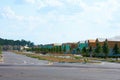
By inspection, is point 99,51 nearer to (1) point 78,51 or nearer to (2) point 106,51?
(2) point 106,51

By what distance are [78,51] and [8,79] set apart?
137 metres

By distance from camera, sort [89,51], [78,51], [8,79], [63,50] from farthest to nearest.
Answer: [63,50] → [78,51] → [89,51] → [8,79]

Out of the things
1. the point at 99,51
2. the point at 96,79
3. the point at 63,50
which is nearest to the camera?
the point at 96,79

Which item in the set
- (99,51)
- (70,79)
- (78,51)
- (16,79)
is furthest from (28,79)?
(78,51)

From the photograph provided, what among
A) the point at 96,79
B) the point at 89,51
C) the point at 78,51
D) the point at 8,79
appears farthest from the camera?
the point at 78,51

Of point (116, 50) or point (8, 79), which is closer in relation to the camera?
point (8, 79)

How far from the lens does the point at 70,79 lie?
24.1m

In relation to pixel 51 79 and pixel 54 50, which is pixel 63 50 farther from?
pixel 51 79

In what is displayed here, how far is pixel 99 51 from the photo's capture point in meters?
107

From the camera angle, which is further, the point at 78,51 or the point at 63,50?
the point at 63,50

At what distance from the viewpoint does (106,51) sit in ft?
323

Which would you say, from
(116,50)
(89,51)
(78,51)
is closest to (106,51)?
(116,50)

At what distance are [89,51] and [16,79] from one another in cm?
9555

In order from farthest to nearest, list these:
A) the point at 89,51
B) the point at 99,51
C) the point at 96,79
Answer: the point at 89,51
the point at 99,51
the point at 96,79
